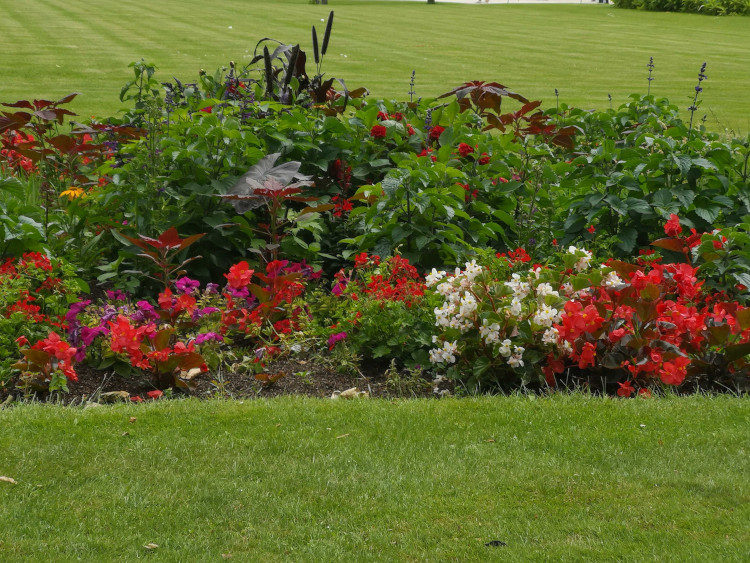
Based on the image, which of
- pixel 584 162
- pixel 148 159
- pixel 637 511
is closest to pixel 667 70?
pixel 584 162

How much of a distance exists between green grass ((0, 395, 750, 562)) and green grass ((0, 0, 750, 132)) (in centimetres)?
752

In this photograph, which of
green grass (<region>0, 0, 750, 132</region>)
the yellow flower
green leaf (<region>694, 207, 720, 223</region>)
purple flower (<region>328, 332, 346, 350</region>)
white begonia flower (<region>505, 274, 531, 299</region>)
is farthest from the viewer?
green grass (<region>0, 0, 750, 132</region>)

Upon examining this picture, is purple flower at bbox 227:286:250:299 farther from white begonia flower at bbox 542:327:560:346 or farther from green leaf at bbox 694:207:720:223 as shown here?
green leaf at bbox 694:207:720:223

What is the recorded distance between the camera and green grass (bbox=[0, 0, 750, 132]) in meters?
16.2

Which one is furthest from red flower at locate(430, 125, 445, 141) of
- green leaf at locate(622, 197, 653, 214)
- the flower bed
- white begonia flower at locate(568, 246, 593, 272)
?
white begonia flower at locate(568, 246, 593, 272)

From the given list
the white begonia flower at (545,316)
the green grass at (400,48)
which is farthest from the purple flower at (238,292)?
the green grass at (400,48)

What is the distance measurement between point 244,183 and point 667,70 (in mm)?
17768

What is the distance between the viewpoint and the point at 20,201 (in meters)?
5.48

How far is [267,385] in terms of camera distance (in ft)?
13.7

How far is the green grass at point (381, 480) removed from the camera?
2701 millimetres

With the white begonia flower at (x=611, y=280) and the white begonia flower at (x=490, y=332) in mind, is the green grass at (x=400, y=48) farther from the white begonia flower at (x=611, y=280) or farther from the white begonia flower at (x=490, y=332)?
the white begonia flower at (x=490, y=332)

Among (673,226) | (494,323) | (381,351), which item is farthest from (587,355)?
(673,226)

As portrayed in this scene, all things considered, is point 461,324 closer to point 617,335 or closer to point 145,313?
point 617,335

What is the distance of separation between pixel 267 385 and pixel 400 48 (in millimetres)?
20914
